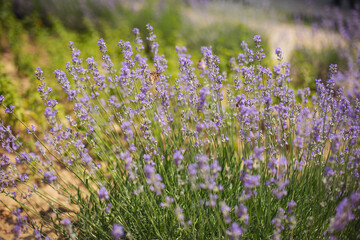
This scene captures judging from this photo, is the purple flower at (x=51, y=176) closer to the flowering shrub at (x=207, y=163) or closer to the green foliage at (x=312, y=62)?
the flowering shrub at (x=207, y=163)

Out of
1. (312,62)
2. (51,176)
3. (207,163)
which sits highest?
(312,62)

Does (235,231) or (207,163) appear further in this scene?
(207,163)

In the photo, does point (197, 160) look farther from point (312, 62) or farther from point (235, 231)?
point (312, 62)

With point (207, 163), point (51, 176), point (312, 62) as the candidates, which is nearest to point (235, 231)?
point (207, 163)

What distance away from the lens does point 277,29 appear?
10.4 m

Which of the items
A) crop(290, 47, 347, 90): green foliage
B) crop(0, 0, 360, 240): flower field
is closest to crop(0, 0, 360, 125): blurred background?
crop(290, 47, 347, 90): green foliage

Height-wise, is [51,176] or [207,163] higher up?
[207,163]

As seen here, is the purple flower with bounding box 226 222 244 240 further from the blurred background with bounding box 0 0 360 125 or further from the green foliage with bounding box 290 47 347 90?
the green foliage with bounding box 290 47 347 90

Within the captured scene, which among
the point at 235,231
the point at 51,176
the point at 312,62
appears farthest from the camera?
the point at 312,62

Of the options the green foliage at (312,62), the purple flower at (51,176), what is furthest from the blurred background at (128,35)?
the purple flower at (51,176)

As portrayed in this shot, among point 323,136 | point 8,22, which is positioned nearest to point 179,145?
point 323,136

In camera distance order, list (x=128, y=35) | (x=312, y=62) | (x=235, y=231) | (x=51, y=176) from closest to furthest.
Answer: (x=235, y=231), (x=51, y=176), (x=312, y=62), (x=128, y=35)

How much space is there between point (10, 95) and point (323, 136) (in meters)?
3.97

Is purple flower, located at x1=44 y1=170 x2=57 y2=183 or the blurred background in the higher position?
the blurred background
